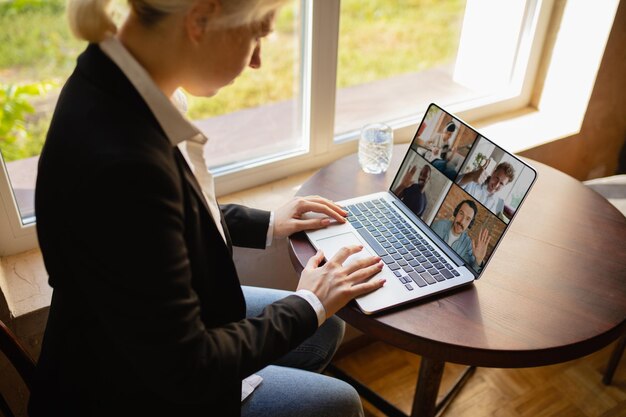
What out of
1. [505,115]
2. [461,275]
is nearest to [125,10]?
[461,275]

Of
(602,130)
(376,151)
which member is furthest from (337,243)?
(602,130)

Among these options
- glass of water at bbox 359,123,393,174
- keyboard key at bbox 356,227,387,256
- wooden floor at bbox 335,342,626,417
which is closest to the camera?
keyboard key at bbox 356,227,387,256

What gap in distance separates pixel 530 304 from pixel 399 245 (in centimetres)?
27

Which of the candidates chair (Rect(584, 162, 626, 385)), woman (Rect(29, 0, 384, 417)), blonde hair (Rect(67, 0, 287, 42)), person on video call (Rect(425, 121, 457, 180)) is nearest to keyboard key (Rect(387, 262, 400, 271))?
woman (Rect(29, 0, 384, 417))

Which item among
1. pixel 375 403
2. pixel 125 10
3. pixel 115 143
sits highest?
pixel 125 10

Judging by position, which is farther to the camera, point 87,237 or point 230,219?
point 230,219

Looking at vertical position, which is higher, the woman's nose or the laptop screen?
the woman's nose

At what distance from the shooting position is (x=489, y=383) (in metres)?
1.73

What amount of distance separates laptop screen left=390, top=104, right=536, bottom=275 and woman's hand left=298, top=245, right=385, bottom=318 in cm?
18

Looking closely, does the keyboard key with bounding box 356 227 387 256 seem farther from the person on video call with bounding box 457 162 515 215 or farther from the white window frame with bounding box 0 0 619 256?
the white window frame with bounding box 0 0 619 256

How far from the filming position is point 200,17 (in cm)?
74

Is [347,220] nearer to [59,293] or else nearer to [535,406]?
[59,293]

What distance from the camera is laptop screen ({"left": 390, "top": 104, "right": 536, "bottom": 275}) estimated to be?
999mm

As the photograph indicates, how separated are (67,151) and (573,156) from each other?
191cm
